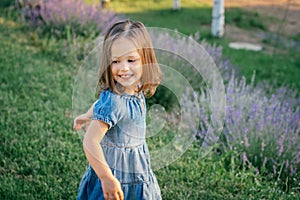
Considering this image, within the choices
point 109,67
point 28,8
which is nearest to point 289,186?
point 109,67

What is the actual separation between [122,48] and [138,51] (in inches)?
3.2

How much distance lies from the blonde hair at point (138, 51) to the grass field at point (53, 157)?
1268 millimetres

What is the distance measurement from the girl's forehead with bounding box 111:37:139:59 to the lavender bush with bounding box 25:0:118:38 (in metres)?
4.44

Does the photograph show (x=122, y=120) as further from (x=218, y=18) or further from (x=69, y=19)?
(x=218, y=18)

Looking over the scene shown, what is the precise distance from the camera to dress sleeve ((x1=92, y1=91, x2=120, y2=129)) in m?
1.90

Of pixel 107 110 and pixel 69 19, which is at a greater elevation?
pixel 107 110

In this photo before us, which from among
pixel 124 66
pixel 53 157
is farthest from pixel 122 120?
pixel 53 157

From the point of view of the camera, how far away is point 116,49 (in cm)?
194

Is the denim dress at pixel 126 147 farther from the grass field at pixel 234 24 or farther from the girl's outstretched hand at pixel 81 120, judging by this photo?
the grass field at pixel 234 24

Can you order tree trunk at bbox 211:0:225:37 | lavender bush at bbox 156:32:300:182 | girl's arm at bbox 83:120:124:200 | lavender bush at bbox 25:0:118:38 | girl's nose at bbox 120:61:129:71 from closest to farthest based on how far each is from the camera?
1. girl's arm at bbox 83:120:124:200
2. girl's nose at bbox 120:61:129:71
3. lavender bush at bbox 156:32:300:182
4. lavender bush at bbox 25:0:118:38
5. tree trunk at bbox 211:0:225:37

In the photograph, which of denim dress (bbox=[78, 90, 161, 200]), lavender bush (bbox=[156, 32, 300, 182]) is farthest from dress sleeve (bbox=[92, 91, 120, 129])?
lavender bush (bbox=[156, 32, 300, 182])

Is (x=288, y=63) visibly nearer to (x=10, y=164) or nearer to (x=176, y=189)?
(x=176, y=189)

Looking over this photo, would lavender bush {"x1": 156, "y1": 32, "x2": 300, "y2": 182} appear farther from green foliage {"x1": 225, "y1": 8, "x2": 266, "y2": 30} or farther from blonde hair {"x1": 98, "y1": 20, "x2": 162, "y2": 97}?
green foliage {"x1": 225, "y1": 8, "x2": 266, "y2": 30}

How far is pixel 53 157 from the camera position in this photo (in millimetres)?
3525
